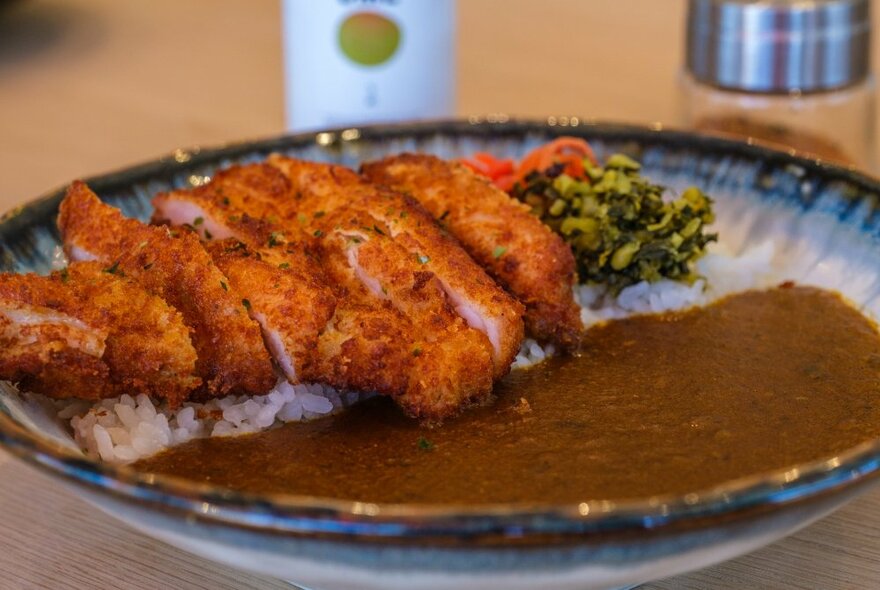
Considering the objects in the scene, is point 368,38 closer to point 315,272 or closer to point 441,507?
point 315,272

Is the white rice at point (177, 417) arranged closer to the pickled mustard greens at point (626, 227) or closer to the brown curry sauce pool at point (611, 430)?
the brown curry sauce pool at point (611, 430)

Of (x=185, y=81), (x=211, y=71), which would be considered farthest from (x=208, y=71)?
(x=185, y=81)

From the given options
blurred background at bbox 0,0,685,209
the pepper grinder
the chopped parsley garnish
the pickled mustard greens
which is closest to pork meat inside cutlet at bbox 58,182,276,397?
the chopped parsley garnish

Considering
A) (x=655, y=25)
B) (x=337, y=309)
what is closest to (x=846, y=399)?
(x=337, y=309)

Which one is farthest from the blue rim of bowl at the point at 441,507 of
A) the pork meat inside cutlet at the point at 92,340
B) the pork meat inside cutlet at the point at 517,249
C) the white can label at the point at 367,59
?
the white can label at the point at 367,59

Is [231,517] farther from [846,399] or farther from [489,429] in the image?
[846,399]
